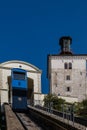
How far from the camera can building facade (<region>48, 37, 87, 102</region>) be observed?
3054 inches

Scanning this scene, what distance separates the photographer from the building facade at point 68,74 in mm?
77562

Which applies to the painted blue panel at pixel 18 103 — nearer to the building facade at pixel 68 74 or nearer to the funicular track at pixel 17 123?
the funicular track at pixel 17 123

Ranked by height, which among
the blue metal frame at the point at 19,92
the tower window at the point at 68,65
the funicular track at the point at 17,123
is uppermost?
the tower window at the point at 68,65

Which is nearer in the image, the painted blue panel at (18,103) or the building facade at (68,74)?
the painted blue panel at (18,103)

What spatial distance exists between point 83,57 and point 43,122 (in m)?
54.4

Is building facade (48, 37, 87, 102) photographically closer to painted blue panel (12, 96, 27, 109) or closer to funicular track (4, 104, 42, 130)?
painted blue panel (12, 96, 27, 109)

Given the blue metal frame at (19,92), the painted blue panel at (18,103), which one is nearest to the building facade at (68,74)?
the blue metal frame at (19,92)

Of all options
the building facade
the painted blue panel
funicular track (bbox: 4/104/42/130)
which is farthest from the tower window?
funicular track (bbox: 4/104/42/130)

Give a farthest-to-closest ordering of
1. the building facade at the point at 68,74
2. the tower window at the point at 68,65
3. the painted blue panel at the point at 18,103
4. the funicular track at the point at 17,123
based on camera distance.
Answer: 1. the tower window at the point at 68,65
2. the building facade at the point at 68,74
3. the painted blue panel at the point at 18,103
4. the funicular track at the point at 17,123

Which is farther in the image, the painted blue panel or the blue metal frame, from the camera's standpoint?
the blue metal frame

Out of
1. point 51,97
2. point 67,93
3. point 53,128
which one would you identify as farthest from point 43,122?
point 67,93

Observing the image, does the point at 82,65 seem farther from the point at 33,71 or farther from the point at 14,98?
the point at 14,98

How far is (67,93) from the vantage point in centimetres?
7712

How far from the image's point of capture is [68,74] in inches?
3132
